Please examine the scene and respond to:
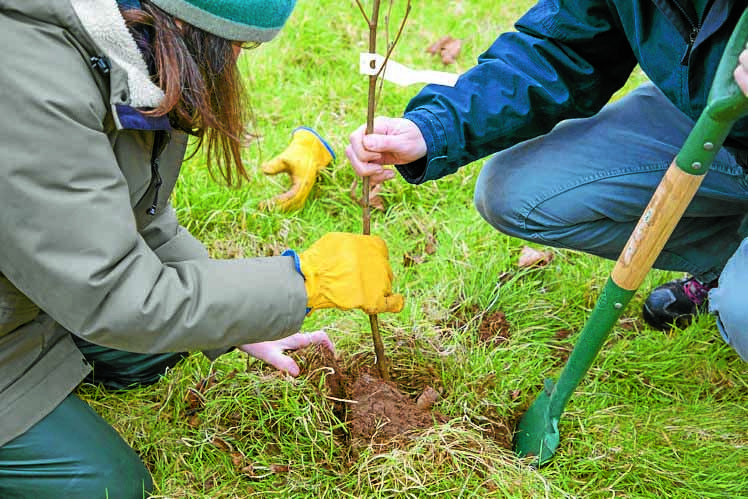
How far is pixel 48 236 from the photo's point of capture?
1360 millimetres

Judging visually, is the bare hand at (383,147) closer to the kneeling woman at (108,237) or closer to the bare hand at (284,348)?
the kneeling woman at (108,237)

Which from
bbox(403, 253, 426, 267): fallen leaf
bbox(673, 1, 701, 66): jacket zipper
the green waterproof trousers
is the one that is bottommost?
the green waterproof trousers

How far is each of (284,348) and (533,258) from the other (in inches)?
36.3

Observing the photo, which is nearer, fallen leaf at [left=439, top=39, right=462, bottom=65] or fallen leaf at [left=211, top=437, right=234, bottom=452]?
fallen leaf at [left=211, top=437, right=234, bottom=452]

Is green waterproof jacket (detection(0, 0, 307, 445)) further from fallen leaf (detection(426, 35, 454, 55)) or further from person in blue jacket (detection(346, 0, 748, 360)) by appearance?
fallen leaf (detection(426, 35, 454, 55))

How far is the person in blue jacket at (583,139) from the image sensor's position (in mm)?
1700

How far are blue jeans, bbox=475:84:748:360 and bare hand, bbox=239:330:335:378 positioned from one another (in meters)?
0.57

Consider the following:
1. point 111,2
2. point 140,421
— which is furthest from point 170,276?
point 140,421

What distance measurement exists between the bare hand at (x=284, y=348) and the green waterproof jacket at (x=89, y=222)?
1.17ft

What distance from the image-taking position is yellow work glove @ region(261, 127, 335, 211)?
9.01 ft

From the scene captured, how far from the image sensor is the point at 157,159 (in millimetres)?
1646

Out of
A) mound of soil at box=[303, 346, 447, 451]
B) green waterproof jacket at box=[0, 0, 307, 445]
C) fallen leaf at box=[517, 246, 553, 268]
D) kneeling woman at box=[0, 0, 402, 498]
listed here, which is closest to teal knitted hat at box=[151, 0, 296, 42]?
kneeling woman at box=[0, 0, 402, 498]

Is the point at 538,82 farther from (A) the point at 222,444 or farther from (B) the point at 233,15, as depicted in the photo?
(A) the point at 222,444

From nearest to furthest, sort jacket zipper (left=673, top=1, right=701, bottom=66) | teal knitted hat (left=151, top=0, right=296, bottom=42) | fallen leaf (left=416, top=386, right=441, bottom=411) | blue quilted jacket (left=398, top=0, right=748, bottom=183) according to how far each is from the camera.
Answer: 1. teal knitted hat (left=151, top=0, right=296, bottom=42)
2. jacket zipper (left=673, top=1, right=701, bottom=66)
3. blue quilted jacket (left=398, top=0, right=748, bottom=183)
4. fallen leaf (left=416, top=386, right=441, bottom=411)
